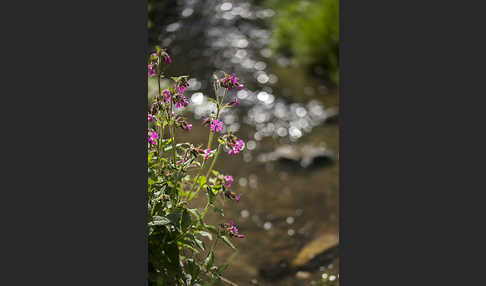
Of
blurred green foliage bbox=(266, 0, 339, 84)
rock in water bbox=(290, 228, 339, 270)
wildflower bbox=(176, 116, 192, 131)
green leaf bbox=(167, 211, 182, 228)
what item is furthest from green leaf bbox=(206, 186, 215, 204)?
blurred green foliage bbox=(266, 0, 339, 84)

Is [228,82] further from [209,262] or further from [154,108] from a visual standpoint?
[209,262]

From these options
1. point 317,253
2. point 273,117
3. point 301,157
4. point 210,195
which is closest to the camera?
point 210,195

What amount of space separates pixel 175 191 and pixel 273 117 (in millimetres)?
2843

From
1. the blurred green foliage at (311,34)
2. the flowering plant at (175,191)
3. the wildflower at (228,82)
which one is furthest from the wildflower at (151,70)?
the blurred green foliage at (311,34)

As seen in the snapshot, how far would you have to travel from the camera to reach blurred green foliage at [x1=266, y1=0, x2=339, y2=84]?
510 cm

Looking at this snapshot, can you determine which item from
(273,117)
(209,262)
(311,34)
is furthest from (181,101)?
(311,34)

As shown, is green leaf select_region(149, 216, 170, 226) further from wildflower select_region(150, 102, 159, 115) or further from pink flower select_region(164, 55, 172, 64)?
pink flower select_region(164, 55, 172, 64)

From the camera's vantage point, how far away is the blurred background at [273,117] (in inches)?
84.3

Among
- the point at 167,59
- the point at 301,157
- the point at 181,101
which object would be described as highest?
the point at 167,59

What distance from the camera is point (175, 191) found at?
178cm

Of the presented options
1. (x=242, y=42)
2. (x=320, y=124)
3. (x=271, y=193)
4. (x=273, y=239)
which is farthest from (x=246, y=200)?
(x=242, y=42)

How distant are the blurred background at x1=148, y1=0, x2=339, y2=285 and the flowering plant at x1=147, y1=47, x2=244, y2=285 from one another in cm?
12

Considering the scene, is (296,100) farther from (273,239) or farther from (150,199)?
(150,199)

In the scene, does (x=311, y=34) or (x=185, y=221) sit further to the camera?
(x=311, y=34)
